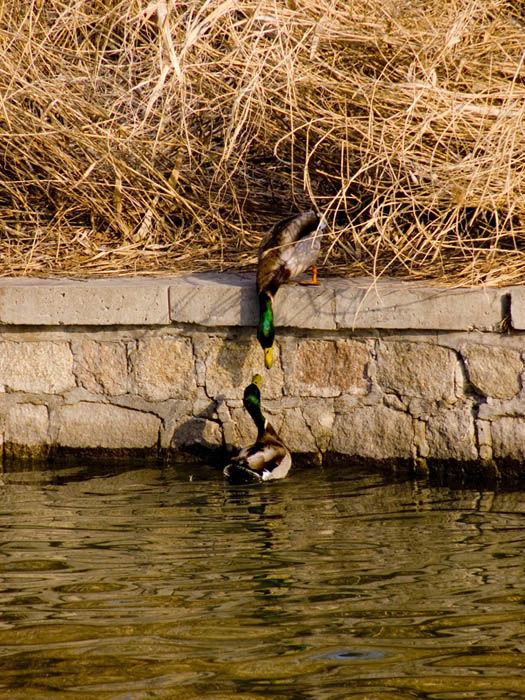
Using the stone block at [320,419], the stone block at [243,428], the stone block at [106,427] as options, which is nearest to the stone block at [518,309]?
the stone block at [320,419]

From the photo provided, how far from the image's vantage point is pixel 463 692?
2916mm

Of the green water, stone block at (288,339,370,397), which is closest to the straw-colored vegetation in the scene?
stone block at (288,339,370,397)

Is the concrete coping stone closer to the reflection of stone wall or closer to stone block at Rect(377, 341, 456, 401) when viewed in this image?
the reflection of stone wall

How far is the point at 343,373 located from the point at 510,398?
2.99 feet

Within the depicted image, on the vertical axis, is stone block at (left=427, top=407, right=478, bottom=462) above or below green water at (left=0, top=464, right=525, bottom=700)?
above

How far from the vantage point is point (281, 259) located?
5551mm

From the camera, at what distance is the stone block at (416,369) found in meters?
5.38

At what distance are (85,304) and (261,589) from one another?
8.11 feet

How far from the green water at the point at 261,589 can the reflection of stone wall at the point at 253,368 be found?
0.32 metres

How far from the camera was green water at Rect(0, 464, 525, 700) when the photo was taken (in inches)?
120

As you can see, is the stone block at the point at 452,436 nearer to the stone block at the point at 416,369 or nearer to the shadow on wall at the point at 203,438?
the stone block at the point at 416,369

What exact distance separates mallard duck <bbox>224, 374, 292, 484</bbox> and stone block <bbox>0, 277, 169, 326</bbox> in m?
0.67

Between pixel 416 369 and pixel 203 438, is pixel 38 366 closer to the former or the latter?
pixel 203 438

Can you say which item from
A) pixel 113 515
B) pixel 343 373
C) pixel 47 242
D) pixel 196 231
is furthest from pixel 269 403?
pixel 47 242
